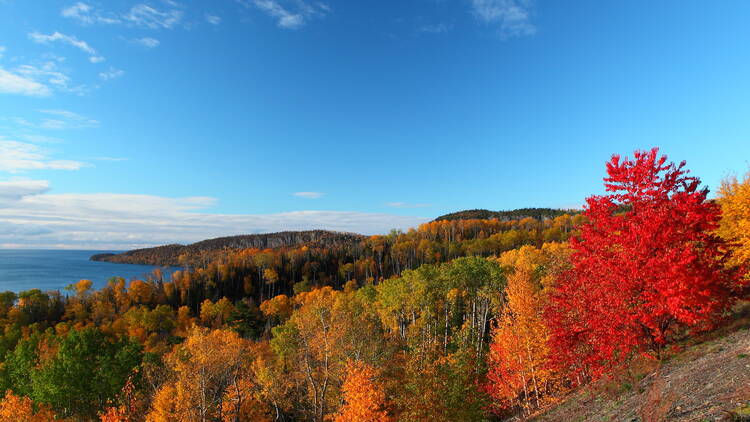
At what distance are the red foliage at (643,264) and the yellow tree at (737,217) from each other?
6.60m

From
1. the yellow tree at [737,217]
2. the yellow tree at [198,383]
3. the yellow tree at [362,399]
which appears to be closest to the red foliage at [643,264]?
the yellow tree at [737,217]

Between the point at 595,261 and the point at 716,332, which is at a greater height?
the point at 595,261

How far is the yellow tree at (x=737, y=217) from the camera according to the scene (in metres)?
22.8

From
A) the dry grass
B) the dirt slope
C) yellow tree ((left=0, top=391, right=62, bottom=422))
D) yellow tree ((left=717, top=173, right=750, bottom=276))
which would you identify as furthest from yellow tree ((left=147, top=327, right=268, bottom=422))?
yellow tree ((left=717, top=173, right=750, bottom=276))

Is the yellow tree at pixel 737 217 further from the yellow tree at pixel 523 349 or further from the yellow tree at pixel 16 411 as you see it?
the yellow tree at pixel 16 411

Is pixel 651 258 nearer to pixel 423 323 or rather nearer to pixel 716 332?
pixel 716 332

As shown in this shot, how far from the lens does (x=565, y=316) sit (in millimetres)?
18844

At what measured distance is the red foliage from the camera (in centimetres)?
1453

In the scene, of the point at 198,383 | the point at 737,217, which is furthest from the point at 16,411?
the point at 737,217

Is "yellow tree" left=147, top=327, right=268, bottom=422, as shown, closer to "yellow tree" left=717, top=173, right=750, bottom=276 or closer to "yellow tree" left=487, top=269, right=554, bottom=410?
"yellow tree" left=487, top=269, right=554, bottom=410

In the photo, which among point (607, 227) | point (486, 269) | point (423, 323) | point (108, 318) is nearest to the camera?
point (607, 227)

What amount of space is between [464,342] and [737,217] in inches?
1062

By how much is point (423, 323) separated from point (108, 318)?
109 m

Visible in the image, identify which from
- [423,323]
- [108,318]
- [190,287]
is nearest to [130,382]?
[423,323]
